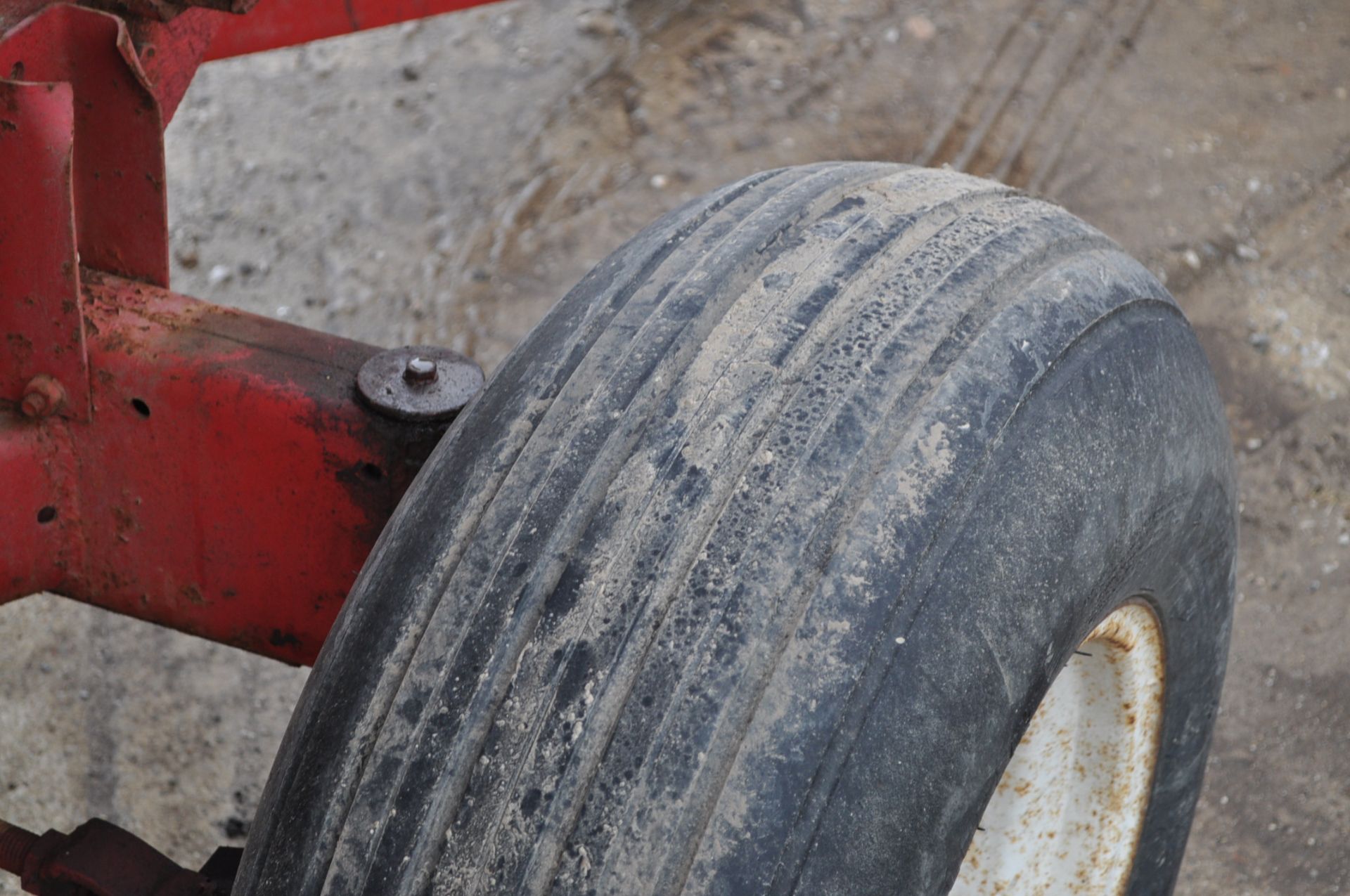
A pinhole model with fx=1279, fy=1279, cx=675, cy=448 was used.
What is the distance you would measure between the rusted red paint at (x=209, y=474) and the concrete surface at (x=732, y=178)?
83 cm

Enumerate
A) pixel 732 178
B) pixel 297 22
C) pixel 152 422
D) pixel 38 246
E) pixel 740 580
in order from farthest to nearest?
pixel 732 178
pixel 297 22
pixel 152 422
pixel 38 246
pixel 740 580

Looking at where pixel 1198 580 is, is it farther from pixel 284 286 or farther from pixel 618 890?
pixel 284 286

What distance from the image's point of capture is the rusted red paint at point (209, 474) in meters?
1.26

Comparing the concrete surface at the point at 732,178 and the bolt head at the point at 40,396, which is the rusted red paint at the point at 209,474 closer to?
the bolt head at the point at 40,396

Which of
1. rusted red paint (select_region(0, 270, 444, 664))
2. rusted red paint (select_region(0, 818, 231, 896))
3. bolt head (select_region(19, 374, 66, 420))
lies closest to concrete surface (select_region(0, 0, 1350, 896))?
rusted red paint (select_region(0, 818, 231, 896))

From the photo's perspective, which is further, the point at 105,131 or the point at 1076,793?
the point at 1076,793

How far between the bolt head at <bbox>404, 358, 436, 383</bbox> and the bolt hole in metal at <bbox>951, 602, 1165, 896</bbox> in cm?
73

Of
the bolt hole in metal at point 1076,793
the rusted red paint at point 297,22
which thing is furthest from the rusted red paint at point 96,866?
the rusted red paint at point 297,22

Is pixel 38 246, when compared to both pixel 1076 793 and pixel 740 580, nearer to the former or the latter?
pixel 740 580

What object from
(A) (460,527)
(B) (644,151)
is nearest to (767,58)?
(B) (644,151)

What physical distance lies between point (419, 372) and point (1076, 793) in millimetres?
854

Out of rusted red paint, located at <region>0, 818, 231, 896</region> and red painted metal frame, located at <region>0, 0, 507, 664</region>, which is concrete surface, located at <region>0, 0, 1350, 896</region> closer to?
rusted red paint, located at <region>0, 818, 231, 896</region>

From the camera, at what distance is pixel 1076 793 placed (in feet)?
4.69

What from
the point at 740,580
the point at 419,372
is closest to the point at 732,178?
the point at 419,372
